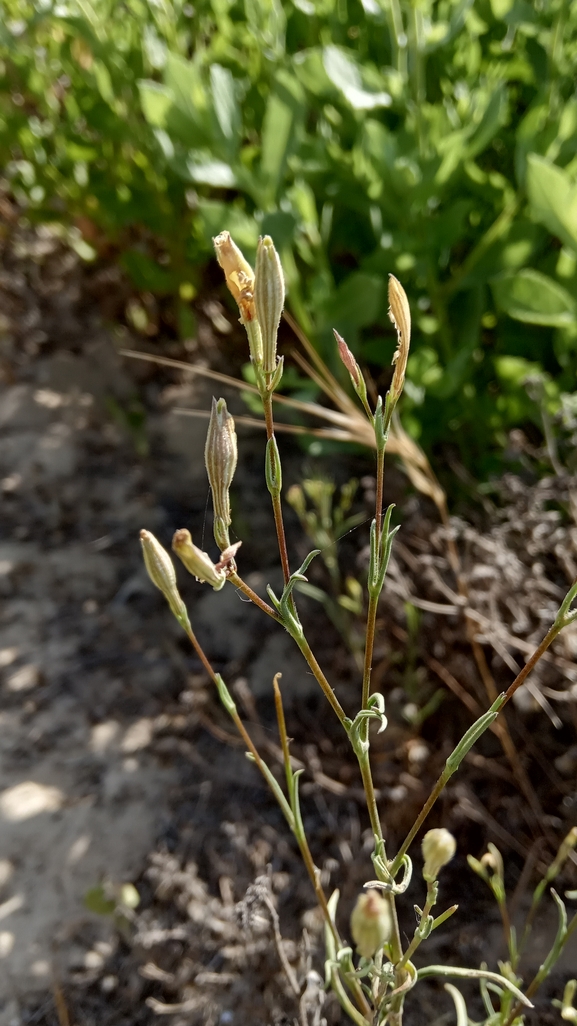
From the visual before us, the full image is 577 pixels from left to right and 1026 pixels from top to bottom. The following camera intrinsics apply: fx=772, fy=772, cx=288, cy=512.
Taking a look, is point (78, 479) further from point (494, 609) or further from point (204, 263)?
point (494, 609)

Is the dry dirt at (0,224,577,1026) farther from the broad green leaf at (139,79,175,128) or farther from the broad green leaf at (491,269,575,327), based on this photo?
the broad green leaf at (139,79,175,128)

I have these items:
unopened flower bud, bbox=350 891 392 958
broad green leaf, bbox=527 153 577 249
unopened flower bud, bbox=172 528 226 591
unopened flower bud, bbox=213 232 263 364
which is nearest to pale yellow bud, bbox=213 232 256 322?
unopened flower bud, bbox=213 232 263 364

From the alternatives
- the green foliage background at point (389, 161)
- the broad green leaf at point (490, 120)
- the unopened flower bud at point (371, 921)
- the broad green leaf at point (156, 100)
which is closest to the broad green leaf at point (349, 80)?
the green foliage background at point (389, 161)

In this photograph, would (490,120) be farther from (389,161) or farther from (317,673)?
(317,673)

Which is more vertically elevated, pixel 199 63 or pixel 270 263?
pixel 199 63

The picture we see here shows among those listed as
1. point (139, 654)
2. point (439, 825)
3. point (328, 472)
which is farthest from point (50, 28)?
point (439, 825)

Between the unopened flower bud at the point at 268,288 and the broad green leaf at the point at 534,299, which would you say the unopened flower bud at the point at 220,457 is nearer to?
the unopened flower bud at the point at 268,288

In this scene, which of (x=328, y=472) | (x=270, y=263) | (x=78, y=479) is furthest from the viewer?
(x=78, y=479)
